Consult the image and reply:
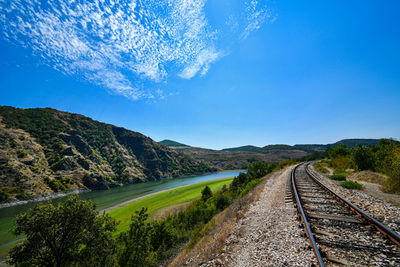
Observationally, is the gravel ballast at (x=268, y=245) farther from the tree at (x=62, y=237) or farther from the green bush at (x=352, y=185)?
the tree at (x=62, y=237)

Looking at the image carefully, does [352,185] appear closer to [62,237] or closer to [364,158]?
[364,158]

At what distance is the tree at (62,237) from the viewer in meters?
8.29

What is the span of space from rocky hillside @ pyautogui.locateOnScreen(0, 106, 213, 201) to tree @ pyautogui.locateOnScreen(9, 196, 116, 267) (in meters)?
50.3

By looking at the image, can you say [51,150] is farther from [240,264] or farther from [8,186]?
[240,264]

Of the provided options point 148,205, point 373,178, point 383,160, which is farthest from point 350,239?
point 148,205

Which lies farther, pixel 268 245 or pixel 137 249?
pixel 137 249

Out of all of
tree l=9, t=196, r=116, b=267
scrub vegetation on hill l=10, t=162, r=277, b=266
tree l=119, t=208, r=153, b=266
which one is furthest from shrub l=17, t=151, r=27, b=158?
tree l=119, t=208, r=153, b=266

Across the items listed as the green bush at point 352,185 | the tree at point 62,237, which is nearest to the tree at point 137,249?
the tree at point 62,237

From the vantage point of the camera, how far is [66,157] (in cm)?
6550

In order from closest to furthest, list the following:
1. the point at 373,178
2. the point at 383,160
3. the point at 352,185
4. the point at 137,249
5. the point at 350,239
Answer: the point at 350,239
the point at 137,249
the point at 352,185
the point at 373,178
the point at 383,160

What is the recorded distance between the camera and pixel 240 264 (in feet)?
14.2

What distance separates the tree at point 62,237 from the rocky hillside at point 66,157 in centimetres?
5030

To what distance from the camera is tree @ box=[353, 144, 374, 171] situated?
1818 cm

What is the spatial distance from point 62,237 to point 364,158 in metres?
30.8
